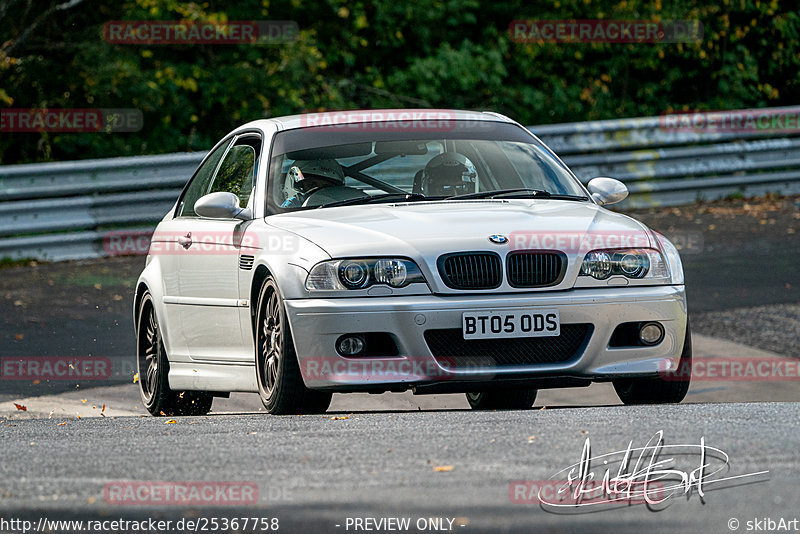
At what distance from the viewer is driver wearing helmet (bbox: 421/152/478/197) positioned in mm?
7352

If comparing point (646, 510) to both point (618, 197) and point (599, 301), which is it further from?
point (618, 197)

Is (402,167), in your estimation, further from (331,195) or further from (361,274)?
(361,274)

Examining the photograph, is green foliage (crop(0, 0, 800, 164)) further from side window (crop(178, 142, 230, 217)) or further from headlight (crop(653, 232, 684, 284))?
headlight (crop(653, 232, 684, 284))

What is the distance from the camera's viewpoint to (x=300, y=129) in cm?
757

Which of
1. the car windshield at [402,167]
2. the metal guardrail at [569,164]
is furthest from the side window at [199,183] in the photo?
the metal guardrail at [569,164]

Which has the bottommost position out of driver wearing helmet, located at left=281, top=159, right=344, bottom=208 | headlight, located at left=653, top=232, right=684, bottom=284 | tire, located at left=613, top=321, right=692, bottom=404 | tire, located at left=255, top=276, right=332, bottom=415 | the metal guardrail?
the metal guardrail

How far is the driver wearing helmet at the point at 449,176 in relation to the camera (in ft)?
24.1

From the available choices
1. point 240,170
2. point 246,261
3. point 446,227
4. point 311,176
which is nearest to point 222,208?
point 246,261

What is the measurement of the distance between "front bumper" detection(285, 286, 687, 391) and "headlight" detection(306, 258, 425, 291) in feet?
0.23

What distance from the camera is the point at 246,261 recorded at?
6.91 meters

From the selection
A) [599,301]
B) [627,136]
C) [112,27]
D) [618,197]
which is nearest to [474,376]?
[599,301]

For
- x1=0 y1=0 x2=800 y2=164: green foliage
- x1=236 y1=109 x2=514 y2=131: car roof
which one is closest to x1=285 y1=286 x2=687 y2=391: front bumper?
x1=236 y1=109 x2=514 y2=131: car roof

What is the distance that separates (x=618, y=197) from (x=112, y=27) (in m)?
10.6

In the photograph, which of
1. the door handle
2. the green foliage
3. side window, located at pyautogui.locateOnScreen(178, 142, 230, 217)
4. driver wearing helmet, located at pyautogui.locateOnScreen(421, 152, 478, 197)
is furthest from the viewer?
the green foliage
